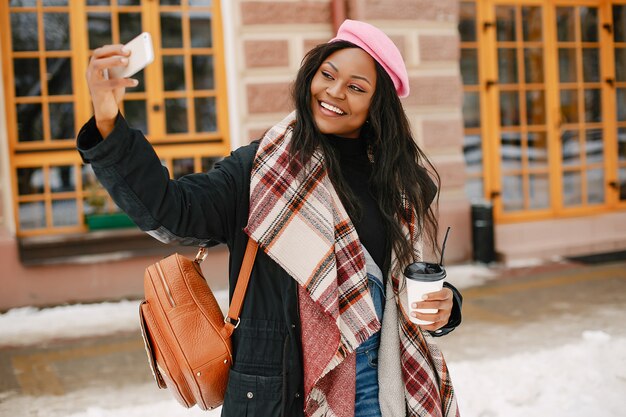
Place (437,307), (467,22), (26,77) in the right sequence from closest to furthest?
(437,307) < (26,77) < (467,22)

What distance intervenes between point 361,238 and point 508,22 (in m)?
6.70

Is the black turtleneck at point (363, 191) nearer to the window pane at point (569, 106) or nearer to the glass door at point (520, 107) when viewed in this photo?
the glass door at point (520, 107)

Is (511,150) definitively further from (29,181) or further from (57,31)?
(29,181)

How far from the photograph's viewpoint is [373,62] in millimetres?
2078

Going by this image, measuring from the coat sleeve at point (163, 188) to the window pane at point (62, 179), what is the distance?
4.91m

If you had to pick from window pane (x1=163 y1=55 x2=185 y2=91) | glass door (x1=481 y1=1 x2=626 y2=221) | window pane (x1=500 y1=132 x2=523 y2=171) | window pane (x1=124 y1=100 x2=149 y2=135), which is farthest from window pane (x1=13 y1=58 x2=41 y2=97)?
window pane (x1=500 y1=132 x2=523 y2=171)

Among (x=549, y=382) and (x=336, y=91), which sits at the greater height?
(x=336, y=91)

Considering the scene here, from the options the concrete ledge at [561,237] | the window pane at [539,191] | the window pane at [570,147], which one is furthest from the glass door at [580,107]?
the concrete ledge at [561,237]

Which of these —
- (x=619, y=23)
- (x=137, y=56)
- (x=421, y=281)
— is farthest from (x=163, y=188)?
(x=619, y=23)

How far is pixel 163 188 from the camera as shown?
1627 millimetres

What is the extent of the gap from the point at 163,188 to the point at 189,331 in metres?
0.40

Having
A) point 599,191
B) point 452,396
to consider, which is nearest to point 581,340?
point 452,396

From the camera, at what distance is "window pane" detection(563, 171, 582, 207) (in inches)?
329

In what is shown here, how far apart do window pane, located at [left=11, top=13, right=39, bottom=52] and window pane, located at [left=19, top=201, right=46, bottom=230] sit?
1.42 metres
